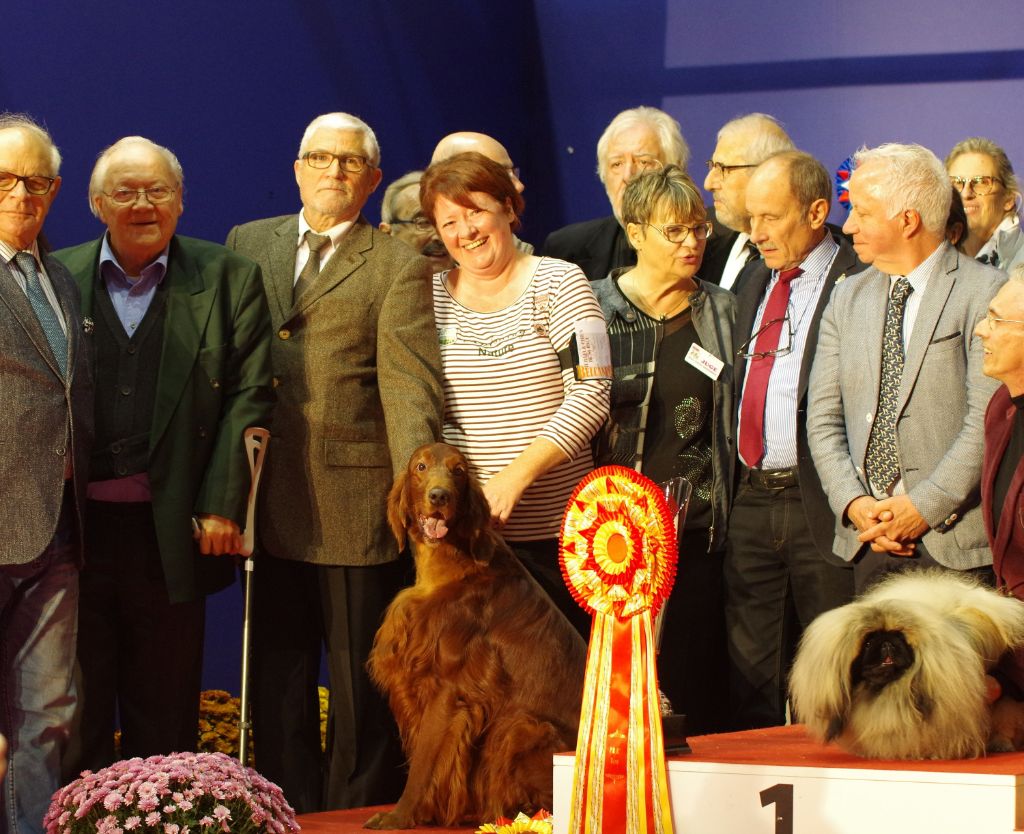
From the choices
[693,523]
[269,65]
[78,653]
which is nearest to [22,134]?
[78,653]

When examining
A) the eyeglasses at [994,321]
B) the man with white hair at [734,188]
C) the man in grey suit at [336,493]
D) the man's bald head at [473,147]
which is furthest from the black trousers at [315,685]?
the eyeglasses at [994,321]

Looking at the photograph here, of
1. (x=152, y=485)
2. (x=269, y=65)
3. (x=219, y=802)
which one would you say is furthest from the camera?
(x=269, y=65)

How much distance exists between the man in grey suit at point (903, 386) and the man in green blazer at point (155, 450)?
1.48 m

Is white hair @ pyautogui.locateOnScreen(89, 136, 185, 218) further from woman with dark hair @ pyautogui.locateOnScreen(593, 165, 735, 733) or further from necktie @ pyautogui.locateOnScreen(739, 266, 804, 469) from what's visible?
necktie @ pyautogui.locateOnScreen(739, 266, 804, 469)

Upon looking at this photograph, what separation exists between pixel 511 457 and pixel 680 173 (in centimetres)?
102

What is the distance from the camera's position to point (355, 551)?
12.9 ft

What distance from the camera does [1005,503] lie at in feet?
10.6

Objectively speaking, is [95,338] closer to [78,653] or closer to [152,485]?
[152,485]

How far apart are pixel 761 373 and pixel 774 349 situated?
0.08 metres

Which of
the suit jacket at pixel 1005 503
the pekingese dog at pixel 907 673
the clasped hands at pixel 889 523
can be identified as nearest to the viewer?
the pekingese dog at pixel 907 673

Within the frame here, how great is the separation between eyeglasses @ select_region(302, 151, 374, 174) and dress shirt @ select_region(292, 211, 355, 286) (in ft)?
0.46

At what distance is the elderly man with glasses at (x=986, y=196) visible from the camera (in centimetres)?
482

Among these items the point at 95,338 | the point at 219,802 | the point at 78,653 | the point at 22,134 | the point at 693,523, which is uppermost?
the point at 22,134

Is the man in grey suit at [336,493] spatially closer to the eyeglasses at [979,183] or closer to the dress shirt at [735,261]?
the dress shirt at [735,261]
